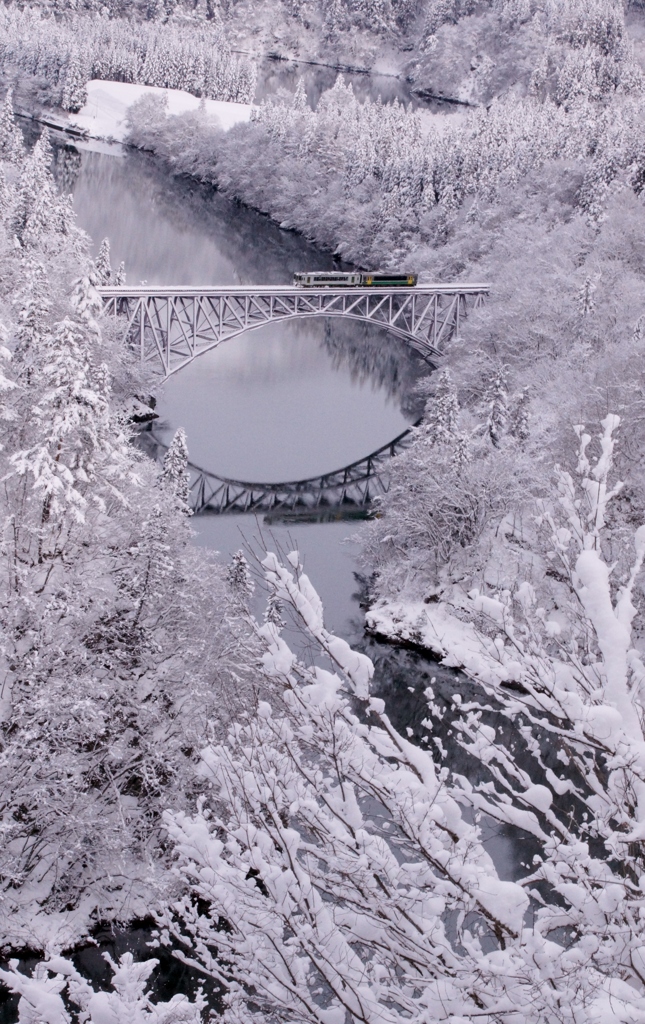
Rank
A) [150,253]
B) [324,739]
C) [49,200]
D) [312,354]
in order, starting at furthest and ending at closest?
1. [150,253]
2. [312,354]
3. [49,200]
4. [324,739]

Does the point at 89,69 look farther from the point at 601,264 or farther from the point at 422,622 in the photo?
the point at 422,622

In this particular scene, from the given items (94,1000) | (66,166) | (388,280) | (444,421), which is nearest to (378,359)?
(388,280)

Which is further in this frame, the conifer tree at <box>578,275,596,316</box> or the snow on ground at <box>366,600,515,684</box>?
the conifer tree at <box>578,275,596,316</box>

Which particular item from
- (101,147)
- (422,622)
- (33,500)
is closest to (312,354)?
(422,622)

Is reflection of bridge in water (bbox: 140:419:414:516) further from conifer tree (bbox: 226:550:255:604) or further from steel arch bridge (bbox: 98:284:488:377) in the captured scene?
conifer tree (bbox: 226:550:255:604)

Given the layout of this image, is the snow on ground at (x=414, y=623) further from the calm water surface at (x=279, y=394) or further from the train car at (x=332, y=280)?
the train car at (x=332, y=280)

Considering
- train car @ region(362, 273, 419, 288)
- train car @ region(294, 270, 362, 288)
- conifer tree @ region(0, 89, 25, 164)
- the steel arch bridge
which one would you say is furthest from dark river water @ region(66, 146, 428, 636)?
conifer tree @ region(0, 89, 25, 164)
